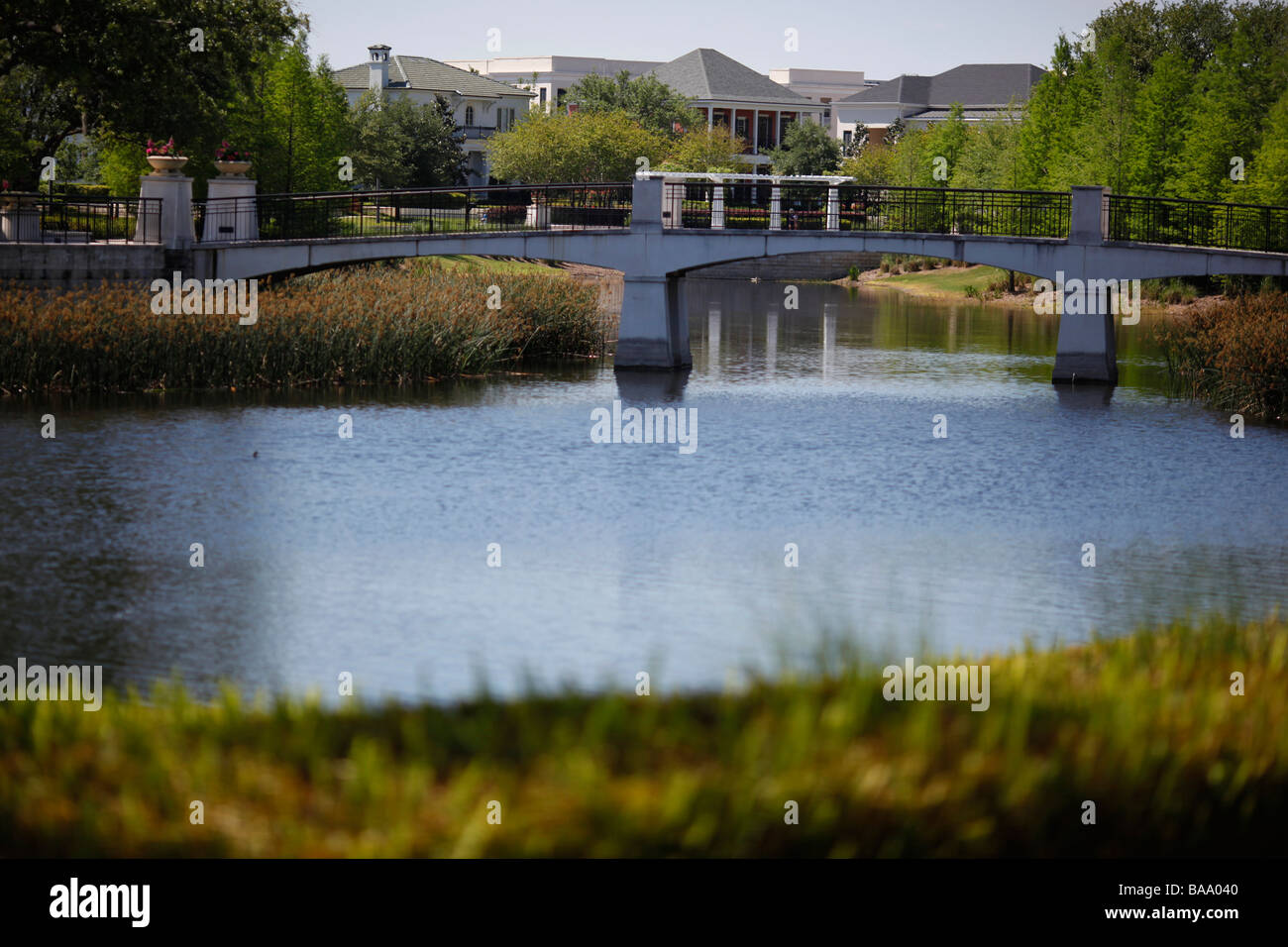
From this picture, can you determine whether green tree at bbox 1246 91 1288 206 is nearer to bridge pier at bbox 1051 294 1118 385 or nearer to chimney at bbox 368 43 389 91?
bridge pier at bbox 1051 294 1118 385

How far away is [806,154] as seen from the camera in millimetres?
110562

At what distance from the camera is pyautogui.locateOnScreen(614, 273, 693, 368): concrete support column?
127ft

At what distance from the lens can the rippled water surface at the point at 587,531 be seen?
45.7 feet

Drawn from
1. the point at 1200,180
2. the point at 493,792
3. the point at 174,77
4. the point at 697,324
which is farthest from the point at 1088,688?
the point at 1200,180

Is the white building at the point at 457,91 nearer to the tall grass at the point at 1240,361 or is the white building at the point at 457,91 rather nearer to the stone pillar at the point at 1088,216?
the stone pillar at the point at 1088,216

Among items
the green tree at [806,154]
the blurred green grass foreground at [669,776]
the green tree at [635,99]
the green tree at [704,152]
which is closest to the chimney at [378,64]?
the green tree at [635,99]

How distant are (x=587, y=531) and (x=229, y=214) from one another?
79.0 ft

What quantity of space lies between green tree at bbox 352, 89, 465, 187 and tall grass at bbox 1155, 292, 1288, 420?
4713 centimetres

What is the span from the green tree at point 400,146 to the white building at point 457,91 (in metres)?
17.9

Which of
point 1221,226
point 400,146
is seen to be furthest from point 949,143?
point 1221,226

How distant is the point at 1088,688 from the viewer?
819 cm

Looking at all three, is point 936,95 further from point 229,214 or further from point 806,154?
point 229,214
